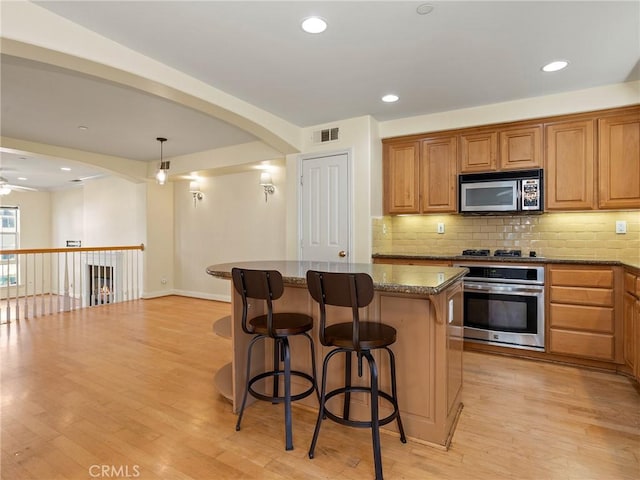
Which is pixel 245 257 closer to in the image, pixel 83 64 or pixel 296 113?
pixel 296 113

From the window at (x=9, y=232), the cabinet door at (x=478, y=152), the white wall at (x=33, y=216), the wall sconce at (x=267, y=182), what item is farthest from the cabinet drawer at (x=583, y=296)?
the white wall at (x=33, y=216)

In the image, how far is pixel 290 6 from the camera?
2.14 metres

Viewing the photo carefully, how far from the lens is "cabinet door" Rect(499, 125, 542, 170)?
3.60 m

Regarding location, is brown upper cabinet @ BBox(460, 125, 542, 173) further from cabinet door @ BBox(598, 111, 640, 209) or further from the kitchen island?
the kitchen island

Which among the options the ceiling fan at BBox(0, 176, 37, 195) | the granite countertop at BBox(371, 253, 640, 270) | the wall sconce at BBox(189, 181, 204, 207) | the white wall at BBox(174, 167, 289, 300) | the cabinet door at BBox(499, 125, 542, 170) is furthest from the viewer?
the ceiling fan at BBox(0, 176, 37, 195)

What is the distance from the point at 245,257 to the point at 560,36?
197 inches

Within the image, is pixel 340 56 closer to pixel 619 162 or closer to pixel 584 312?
pixel 619 162

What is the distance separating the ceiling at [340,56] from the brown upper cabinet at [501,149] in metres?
0.35

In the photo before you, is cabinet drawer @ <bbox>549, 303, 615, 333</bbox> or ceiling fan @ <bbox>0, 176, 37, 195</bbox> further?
ceiling fan @ <bbox>0, 176, 37, 195</bbox>

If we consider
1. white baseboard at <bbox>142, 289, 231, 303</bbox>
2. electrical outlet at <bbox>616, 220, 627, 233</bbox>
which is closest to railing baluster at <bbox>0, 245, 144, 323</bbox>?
white baseboard at <bbox>142, 289, 231, 303</bbox>

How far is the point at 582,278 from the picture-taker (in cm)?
317

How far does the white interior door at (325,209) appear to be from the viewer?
4242 mm

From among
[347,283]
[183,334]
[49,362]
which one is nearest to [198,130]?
[183,334]

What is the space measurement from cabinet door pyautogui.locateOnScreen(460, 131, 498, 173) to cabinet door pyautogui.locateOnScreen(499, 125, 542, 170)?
3.1 inches
